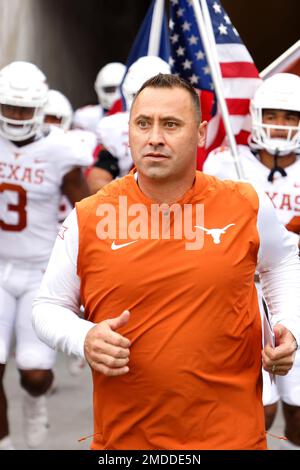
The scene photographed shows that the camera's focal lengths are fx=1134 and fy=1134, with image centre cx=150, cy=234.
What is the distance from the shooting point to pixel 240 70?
23.0ft

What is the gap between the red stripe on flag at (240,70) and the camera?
6.97 meters

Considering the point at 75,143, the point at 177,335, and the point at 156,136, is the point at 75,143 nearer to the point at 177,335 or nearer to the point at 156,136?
the point at 156,136

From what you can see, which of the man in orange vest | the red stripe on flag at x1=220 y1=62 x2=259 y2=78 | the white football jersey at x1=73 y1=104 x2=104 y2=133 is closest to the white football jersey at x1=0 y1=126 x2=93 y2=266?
the red stripe on flag at x1=220 y1=62 x2=259 y2=78

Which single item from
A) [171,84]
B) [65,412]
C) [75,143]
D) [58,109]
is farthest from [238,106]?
[58,109]

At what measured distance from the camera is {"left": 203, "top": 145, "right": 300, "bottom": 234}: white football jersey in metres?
6.11

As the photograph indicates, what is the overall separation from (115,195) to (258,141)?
2.66 m

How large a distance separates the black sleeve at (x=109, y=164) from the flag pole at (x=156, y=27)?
0.82 m

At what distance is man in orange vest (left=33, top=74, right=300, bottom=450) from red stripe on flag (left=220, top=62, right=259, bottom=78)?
3.44m

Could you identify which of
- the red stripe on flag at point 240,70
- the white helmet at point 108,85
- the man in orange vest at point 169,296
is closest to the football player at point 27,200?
the red stripe on flag at point 240,70

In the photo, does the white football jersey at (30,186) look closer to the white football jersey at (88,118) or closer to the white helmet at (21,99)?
the white helmet at (21,99)

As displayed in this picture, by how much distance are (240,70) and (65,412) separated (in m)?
2.85

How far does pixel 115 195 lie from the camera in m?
3.63
